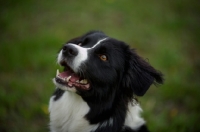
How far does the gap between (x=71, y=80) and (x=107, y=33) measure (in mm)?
4134

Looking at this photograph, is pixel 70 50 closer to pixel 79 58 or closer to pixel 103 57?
pixel 79 58

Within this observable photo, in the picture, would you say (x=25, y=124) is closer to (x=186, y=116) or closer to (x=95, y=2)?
(x=186, y=116)

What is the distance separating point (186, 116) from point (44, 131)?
8.26 feet

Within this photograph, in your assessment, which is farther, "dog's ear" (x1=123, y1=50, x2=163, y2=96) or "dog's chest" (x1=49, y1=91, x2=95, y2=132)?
"dog's chest" (x1=49, y1=91, x2=95, y2=132)

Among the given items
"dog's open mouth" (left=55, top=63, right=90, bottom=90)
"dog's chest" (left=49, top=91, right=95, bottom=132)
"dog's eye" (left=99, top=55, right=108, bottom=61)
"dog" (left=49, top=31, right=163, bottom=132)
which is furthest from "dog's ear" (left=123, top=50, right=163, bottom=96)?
"dog's chest" (left=49, top=91, right=95, bottom=132)

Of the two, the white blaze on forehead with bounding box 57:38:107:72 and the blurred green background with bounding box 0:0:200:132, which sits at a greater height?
the white blaze on forehead with bounding box 57:38:107:72

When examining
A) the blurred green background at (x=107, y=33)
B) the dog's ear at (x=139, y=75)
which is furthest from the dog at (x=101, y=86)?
the blurred green background at (x=107, y=33)

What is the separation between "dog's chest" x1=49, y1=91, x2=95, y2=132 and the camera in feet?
10.1

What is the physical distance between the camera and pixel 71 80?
3.00m

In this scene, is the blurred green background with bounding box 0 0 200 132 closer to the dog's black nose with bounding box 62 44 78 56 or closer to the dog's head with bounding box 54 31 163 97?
the dog's head with bounding box 54 31 163 97

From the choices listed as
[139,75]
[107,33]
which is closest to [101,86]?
[139,75]

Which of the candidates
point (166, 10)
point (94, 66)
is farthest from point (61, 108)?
point (166, 10)

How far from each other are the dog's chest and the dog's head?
8.3 inches

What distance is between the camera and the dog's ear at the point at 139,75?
290cm
